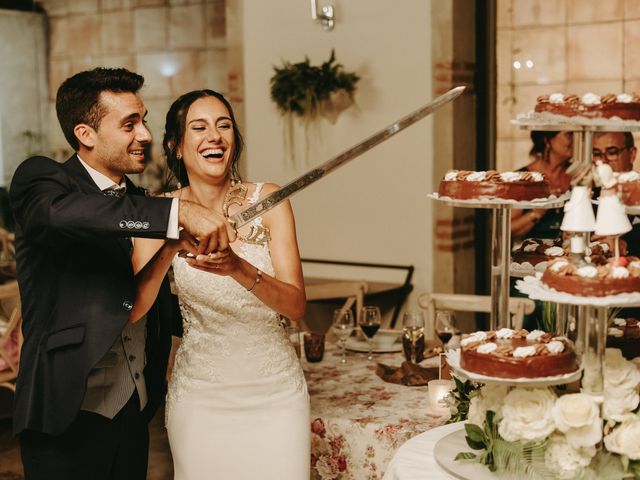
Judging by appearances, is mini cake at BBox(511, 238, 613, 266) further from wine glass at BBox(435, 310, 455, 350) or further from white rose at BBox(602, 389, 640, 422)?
wine glass at BBox(435, 310, 455, 350)

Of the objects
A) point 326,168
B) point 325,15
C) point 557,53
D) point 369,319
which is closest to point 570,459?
point 326,168

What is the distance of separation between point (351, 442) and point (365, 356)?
0.77 metres

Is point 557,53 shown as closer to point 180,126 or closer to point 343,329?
point 343,329

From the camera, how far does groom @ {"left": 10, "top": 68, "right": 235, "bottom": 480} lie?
6.65ft

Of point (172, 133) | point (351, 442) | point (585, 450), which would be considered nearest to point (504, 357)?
point (585, 450)

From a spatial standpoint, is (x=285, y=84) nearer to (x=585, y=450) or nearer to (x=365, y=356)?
(x=365, y=356)

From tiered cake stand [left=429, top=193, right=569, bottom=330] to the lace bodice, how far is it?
63 cm

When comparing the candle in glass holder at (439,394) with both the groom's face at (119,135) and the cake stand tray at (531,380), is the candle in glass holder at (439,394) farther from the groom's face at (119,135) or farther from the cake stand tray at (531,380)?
the groom's face at (119,135)

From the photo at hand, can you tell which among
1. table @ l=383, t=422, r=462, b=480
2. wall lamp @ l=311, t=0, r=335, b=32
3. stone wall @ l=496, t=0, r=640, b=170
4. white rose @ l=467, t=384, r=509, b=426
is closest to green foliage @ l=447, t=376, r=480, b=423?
table @ l=383, t=422, r=462, b=480

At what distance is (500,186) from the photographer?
2102 mm

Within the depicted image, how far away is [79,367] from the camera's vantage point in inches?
84.4

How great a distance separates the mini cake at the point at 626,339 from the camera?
2207mm

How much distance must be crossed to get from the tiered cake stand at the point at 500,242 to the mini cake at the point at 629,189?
0.18m

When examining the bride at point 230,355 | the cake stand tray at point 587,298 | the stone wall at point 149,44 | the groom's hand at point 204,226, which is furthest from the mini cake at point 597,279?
the stone wall at point 149,44
